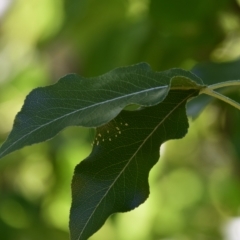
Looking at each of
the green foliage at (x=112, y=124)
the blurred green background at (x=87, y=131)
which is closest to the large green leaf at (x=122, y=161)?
the green foliage at (x=112, y=124)

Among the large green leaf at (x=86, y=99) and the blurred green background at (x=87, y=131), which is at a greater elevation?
the blurred green background at (x=87, y=131)

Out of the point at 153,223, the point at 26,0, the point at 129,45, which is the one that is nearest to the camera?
the point at 129,45

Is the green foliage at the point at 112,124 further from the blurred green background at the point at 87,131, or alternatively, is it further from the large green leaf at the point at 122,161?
the blurred green background at the point at 87,131

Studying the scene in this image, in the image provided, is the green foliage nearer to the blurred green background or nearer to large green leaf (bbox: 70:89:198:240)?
large green leaf (bbox: 70:89:198:240)

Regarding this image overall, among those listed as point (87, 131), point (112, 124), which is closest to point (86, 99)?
point (112, 124)

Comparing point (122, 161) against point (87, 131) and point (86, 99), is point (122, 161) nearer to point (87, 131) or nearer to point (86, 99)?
point (86, 99)

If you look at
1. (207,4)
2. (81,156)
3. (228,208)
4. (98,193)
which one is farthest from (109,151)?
(228,208)

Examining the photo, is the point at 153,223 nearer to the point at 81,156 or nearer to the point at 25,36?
the point at 81,156

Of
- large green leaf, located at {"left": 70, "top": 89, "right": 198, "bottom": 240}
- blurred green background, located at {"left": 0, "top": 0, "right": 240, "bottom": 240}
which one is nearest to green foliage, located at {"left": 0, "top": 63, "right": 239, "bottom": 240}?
large green leaf, located at {"left": 70, "top": 89, "right": 198, "bottom": 240}
